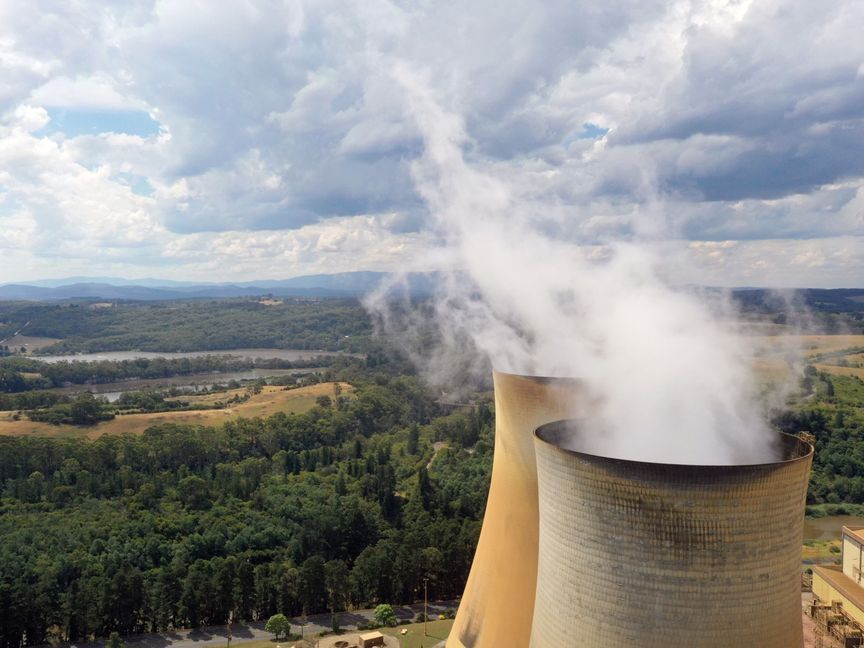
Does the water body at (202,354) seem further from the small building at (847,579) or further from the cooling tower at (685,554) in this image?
the cooling tower at (685,554)

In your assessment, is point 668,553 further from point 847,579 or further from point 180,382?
point 180,382

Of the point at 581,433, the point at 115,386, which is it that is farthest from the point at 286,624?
the point at 115,386

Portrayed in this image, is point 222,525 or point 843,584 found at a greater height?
point 843,584

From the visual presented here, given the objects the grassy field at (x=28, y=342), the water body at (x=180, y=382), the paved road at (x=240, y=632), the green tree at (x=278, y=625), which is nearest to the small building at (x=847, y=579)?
the paved road at (x=240, y=632)

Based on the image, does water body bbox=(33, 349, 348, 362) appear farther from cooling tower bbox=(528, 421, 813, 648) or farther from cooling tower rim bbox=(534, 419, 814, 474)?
cooling tower bbox=(528, 421, 813, 648)

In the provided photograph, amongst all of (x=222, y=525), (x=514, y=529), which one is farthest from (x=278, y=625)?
(x=514, y=529)

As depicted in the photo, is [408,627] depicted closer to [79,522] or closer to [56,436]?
[79,522]
